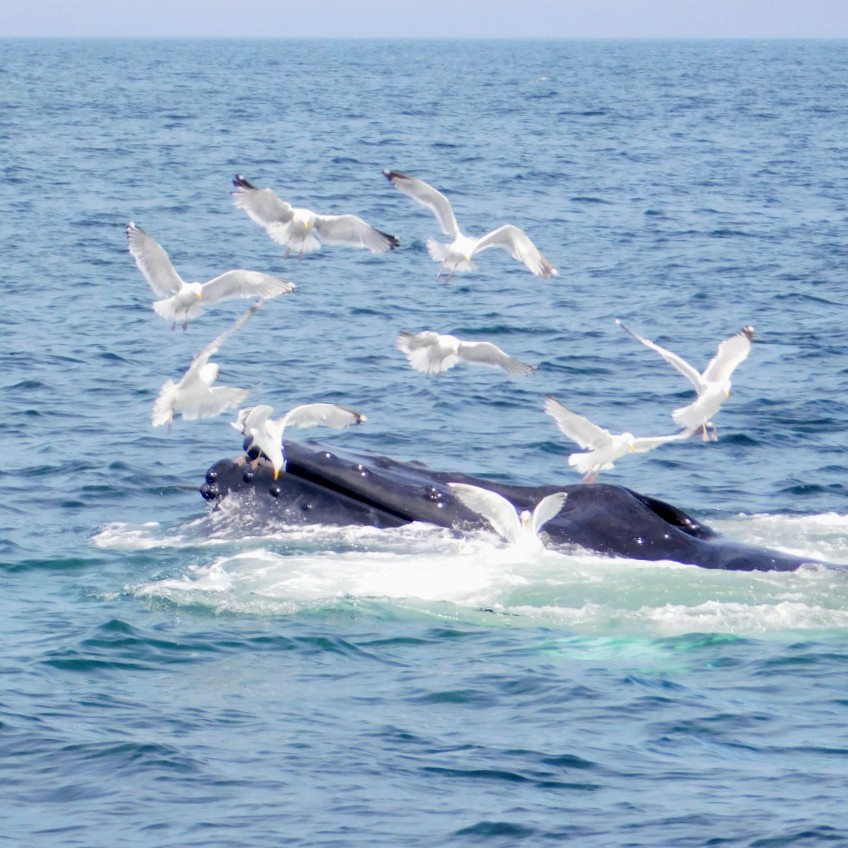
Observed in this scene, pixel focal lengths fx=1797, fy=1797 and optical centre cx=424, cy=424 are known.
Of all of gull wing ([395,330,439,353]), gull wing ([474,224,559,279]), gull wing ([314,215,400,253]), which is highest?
gull wing ([314,215,400,253])

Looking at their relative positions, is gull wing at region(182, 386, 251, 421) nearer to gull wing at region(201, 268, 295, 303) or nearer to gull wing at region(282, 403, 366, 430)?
gull wing at region(282, 403, 366, 430)

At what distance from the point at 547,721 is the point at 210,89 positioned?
105 metres

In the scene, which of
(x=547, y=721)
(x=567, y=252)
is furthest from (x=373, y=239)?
(x=567, y=252)

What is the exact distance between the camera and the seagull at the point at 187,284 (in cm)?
1872

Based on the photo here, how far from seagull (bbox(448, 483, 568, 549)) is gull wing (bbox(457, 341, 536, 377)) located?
3.14m

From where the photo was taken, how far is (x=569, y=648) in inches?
586

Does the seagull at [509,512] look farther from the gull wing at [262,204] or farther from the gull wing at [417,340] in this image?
the gull wing at [262,204]

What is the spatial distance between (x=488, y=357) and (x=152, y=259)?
376 cm

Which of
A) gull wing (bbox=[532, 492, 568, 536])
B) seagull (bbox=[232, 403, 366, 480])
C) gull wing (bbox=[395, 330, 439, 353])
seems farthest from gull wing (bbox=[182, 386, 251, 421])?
gull wing (bbox=[532, 492, 568, 536])

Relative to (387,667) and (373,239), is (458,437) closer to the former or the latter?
(373,239)

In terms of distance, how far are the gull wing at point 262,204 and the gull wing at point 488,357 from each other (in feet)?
7.86

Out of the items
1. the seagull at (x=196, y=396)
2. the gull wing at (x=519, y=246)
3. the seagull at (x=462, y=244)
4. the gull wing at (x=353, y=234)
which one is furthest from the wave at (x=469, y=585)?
the gull wing at (x=519, y=246)

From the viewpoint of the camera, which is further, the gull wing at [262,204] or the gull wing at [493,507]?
the gull wing at [262,204]

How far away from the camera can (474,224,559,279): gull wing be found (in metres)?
20.2
